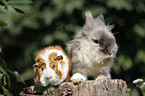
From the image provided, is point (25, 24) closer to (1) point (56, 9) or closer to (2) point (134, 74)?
(1) point (56, 9)

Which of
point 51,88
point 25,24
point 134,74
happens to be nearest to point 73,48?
point 51,88

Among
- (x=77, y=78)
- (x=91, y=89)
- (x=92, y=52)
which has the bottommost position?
(x=91, y=89)

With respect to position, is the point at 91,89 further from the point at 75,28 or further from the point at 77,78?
the point at 75,28

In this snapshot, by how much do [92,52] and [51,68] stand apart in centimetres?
47

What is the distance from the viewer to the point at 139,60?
450 centimetres

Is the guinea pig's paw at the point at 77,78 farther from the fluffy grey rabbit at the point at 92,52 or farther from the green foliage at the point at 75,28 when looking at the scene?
the green foliage at the point at 75,28

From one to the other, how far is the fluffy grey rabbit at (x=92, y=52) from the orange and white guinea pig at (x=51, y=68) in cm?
14

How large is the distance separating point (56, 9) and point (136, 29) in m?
1.69

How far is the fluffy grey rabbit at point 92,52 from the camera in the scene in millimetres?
2279

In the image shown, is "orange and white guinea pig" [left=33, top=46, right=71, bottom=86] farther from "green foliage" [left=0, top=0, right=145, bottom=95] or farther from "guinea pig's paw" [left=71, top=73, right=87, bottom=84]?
"green foliage" [left=0, top=0, right=145, bottom=95]

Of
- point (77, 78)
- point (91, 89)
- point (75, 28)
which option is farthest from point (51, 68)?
point (75, 28)

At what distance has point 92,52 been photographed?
2293 mm

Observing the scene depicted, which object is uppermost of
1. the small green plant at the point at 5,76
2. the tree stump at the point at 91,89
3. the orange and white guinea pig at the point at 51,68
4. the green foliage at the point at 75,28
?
the green foliage at the point at 75,28

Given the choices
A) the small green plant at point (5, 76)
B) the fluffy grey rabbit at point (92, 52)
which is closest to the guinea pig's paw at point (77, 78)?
the fluffy grey rabbit at point (92, 52)
